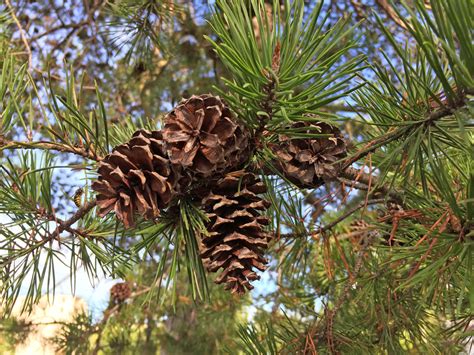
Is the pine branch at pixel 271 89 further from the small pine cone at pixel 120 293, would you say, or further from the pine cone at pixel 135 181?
the small pine cone at pixel 120 293

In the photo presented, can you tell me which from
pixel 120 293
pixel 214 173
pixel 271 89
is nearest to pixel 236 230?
pixel 214 173

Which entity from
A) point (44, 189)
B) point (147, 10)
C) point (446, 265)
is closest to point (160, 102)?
point (147, 10)

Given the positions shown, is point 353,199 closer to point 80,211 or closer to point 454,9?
point 80,211

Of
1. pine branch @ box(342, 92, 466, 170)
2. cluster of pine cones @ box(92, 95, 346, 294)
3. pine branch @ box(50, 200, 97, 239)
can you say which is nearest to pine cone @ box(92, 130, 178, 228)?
cluster of pine cones @ box(92, 95, 346, 294)

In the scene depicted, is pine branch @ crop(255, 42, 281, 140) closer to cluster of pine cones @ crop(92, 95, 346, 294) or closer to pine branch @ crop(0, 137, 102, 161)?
cluster of pine cones @ crop(92, 95, 346, 294)

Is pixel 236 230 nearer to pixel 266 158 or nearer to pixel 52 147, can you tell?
pixel 266 158
